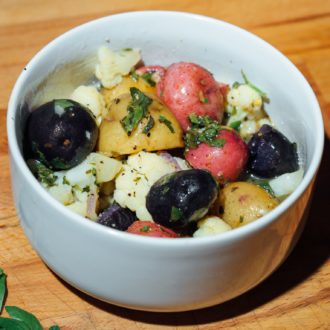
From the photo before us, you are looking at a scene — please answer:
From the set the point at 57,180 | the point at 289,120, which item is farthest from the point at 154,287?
the point at 289,120

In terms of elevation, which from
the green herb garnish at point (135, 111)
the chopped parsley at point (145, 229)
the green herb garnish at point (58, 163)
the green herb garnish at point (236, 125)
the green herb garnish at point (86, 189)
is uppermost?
the green herb garnish at point (135, 111)

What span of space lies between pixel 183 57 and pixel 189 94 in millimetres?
167

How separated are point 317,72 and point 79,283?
73 centimetres

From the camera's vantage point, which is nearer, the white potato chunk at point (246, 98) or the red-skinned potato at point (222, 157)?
the red-skinned potato at point (222, 157)

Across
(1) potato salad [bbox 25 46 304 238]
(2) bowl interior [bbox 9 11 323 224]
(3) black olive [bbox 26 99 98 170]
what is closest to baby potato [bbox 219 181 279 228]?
(1) potato salad [bbox 25 46 304 238]

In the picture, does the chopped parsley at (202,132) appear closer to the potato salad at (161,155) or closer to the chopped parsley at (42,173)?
the potato salad at (161,155)

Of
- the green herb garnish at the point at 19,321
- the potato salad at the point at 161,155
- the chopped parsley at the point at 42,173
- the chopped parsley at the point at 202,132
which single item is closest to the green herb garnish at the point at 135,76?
the potato salad at the point at 161,155

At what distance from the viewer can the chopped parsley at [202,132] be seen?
1016 millimetres

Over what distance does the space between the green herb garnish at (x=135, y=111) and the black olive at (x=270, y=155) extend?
0.18 metres

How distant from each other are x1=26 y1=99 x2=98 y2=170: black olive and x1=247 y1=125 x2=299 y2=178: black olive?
0.81 feet

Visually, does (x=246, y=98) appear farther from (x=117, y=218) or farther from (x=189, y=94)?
Result: (x=117, y=218)

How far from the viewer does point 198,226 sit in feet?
3.06

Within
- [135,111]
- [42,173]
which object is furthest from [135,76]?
[42,173]

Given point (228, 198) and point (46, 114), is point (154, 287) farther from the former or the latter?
point (46, 114)
